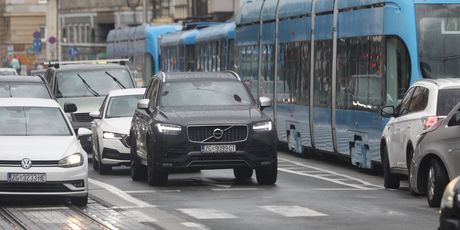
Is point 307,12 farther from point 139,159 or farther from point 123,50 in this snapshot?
point 123,50

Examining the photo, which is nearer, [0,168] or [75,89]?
[0,168]

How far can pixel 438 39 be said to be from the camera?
2378cm

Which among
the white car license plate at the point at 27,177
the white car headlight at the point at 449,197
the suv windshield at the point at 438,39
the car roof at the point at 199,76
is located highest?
the suv windshield at the point at 438,39

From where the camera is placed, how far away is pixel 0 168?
18.3 meters

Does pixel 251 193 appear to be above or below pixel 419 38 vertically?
below

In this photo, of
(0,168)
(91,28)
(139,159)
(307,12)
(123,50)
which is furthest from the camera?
(91,28)

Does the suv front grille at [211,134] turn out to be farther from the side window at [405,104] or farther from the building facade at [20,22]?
the building facade at [20,22]

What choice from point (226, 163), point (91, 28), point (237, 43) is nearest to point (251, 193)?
point (226, 163)

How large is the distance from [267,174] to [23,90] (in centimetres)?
497

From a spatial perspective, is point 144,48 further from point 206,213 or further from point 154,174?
point 206,213

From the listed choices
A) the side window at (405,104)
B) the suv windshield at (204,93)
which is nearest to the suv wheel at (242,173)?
the suv windshield at (204,93)

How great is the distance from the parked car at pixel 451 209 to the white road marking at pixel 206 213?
562 centimetres

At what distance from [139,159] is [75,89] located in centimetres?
903

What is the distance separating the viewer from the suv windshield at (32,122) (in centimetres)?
1973
